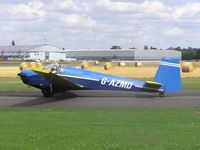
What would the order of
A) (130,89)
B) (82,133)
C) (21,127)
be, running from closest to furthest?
(82,133) < (21,127) < (130,89)

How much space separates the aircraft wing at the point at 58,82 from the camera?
2018cm

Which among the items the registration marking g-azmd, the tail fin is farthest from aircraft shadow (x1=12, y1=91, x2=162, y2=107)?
the tail fin

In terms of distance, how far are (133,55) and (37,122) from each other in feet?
502

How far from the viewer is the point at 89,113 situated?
49.8 feet

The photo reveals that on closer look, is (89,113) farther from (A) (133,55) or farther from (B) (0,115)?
(A) (133,55)

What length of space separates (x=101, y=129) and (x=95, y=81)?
34.7ft

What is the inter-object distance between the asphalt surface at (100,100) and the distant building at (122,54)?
5237 inches

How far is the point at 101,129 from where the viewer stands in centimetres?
1140

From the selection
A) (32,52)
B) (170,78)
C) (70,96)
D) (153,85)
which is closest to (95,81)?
(70,96)

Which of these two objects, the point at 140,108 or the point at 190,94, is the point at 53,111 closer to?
the point at 140,108

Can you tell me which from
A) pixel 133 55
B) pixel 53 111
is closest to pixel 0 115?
pixel 53 111

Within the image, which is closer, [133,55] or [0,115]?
[0,115]

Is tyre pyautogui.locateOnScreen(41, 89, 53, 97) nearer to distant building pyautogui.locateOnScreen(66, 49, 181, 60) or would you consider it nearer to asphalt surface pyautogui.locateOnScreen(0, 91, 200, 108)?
asphalt surface pyautogui.locateOnScreen(0, 91, 200, 108)

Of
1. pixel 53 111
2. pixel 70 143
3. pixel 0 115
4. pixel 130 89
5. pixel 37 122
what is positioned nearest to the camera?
pixel 70 143
